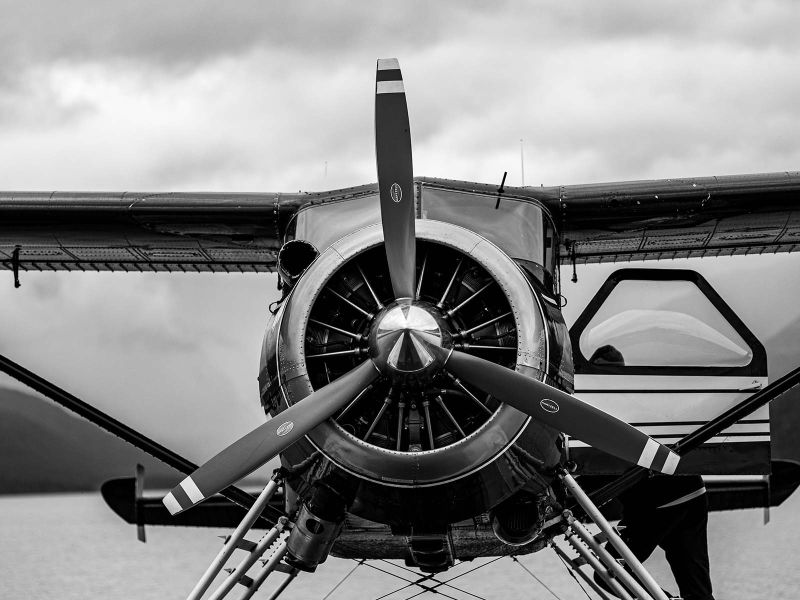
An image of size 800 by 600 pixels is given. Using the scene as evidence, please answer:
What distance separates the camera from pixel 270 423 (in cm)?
533

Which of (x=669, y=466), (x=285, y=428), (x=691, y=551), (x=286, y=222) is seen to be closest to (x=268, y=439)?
(x=285, y=428)

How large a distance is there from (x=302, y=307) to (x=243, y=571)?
71.3 inches

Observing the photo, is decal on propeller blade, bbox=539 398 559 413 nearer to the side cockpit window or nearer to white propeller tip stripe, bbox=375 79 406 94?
white propeller tip stripe, bbox=375 79 406 94

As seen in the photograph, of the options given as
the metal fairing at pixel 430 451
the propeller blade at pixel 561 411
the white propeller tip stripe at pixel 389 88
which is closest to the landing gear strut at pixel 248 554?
the metal fairing at pixel 430 451

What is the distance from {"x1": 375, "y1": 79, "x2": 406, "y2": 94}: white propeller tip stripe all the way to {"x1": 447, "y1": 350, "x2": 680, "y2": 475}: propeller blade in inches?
54.4

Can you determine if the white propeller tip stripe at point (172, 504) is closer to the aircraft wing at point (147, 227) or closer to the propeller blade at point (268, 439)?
the propeller blade at point (268, 439)

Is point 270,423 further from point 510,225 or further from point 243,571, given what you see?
point 510,225

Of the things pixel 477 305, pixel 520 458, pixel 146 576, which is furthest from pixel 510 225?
pixel 146 576

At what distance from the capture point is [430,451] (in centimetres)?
522

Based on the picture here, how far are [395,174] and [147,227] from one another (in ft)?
10.6

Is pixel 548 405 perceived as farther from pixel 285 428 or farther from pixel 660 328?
pixel 660 328

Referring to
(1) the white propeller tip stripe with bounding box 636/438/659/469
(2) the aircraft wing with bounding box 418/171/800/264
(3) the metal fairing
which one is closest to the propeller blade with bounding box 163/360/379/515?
(3) the metal fairing

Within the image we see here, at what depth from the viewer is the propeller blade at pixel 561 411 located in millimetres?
5113

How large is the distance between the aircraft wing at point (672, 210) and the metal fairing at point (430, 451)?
1.70 meters
